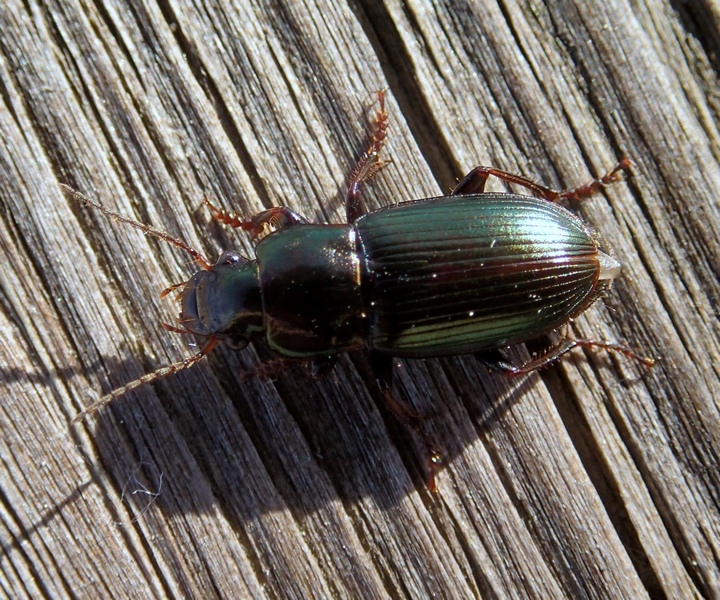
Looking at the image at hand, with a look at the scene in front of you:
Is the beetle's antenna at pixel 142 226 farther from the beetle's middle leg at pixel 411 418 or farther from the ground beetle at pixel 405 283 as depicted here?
the beetle's middle leg at pixel 411 418

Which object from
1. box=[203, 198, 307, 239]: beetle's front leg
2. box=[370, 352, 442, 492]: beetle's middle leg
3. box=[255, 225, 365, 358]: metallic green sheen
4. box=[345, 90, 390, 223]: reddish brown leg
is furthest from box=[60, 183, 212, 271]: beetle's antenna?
box=[370, 352, 442, 492]: beetle's middle leg

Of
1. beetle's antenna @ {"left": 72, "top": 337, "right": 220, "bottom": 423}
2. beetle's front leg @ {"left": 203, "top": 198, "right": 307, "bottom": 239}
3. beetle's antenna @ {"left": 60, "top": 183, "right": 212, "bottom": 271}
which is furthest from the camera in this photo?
beetle's front leg @ {"left": 203, "top": 198, "right": 307, "bottom": 239}

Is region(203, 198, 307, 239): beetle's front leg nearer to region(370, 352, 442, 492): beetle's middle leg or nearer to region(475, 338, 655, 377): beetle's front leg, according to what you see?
region(370, 352, 442, 492): beetle's middle leg

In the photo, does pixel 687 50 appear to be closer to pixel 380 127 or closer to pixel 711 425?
pixel 380 127

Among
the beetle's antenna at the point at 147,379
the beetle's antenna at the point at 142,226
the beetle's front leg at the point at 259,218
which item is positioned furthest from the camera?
the beetle's front leg at the point at 259,218

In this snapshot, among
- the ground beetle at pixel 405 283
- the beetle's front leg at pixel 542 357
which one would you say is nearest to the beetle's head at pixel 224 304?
the ground beetle at pixel 405 283

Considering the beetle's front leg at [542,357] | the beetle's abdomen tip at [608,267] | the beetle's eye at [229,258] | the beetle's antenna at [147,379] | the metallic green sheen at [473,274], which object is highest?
the beetle's eye at [229,258]

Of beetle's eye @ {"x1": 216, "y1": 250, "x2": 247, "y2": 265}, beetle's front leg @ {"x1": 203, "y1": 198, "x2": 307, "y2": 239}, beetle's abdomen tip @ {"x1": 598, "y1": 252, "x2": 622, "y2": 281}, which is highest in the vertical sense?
beetle's front leg @ {"x1": 203, "y1": 198, "x2": 307, "y2": 239}

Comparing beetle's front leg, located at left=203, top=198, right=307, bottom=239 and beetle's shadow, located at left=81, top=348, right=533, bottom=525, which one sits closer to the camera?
beetle's shadow, located at left=81, top=348, right=533, bottom=525

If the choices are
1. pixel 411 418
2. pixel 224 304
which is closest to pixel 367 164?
pixel 224 304
